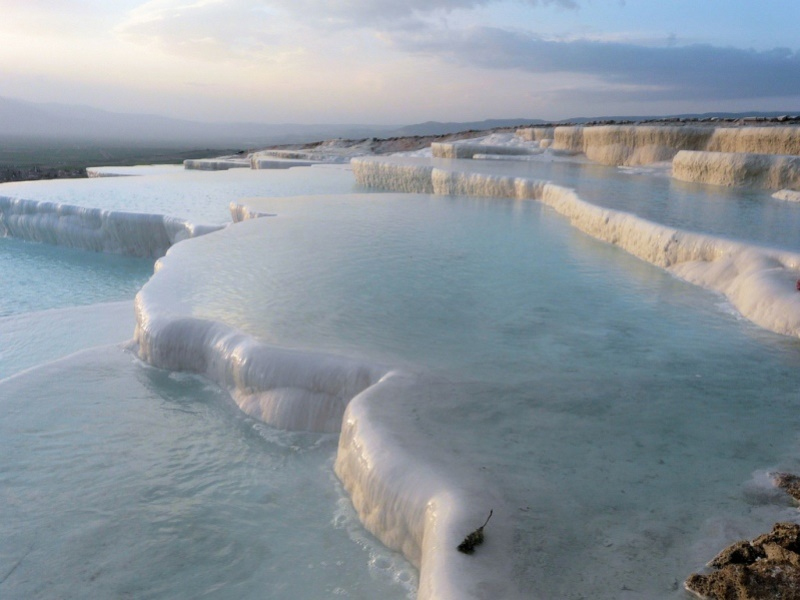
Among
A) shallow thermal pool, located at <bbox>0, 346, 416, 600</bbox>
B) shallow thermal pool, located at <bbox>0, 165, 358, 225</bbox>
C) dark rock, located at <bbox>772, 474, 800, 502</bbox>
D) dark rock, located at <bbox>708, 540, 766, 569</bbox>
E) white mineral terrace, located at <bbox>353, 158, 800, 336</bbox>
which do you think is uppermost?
shallow thermal pool, located at <bbox>0, 165, 358, 225</bbox>

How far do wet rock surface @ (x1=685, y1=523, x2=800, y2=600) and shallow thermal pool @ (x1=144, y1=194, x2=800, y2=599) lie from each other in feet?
0.31

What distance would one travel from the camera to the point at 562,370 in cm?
375

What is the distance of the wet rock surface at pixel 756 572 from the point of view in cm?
202

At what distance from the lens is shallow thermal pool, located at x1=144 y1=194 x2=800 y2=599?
2387 millimetres

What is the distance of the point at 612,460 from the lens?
282cm

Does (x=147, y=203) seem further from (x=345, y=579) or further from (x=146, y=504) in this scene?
(x=345, y=579)

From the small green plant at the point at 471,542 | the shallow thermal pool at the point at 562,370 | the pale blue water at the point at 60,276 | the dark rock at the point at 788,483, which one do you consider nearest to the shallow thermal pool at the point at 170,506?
the small green plant at the point at 471,542

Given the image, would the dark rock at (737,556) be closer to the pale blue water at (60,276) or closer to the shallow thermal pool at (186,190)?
the pale blue water at (60,276)

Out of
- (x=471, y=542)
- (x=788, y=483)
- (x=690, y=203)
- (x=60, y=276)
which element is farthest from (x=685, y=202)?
(x=60, y=276)

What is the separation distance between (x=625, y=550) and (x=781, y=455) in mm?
1137

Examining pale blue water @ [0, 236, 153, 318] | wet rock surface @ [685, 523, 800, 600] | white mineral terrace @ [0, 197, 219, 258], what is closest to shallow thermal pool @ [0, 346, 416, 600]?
wet rock surface @ [685, 523, 800, 600]

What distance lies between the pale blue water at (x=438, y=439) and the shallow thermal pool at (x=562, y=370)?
0.01 m

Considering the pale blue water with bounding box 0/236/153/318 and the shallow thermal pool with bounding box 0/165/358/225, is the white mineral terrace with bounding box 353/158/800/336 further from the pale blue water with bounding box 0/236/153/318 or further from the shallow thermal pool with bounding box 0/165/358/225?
the pale blue water with bounding box 0/236/153/318

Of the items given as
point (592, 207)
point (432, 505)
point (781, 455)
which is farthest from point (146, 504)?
point (592, 207)
